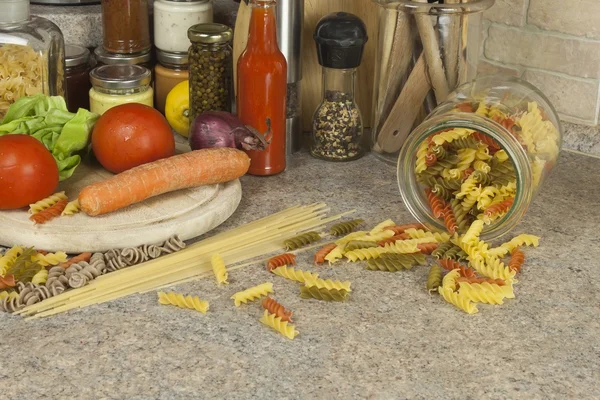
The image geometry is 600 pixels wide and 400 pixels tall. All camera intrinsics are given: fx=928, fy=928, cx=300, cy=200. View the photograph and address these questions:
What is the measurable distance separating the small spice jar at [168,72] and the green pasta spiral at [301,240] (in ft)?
2.00

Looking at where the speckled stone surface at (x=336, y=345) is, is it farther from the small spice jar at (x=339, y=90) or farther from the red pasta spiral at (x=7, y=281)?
the small spice jar at (x=339, y=90)

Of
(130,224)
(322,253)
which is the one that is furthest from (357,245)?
(130,224)

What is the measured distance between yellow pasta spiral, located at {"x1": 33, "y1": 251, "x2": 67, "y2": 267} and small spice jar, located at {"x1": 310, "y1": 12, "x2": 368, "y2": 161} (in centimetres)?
62

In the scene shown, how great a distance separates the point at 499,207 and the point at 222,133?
519 mm

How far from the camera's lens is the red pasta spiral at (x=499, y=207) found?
1.45m

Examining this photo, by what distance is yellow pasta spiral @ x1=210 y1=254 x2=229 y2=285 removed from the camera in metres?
1.38

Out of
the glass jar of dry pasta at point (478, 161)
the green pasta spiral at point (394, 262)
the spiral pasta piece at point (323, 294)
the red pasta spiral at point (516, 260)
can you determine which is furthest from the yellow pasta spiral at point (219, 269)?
the red pasta spiral at point (516, 260)

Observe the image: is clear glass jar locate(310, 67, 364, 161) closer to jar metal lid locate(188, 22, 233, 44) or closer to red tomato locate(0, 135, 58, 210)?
jar metal lid locate(188, 22, 233, 44)

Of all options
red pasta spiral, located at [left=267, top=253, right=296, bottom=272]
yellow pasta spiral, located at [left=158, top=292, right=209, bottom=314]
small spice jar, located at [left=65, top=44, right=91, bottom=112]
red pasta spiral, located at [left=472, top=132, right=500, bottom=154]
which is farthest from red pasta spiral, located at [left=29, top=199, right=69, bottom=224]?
red pasta spiral, located at [left=472, top=132, right=500, bottom=154]

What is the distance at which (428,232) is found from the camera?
152 centimetres

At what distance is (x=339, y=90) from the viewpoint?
1799mm

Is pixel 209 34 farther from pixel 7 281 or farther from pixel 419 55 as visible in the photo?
pixel 7 281

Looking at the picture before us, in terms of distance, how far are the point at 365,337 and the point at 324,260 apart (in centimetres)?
23

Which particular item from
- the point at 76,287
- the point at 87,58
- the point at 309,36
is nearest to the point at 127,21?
the point at 87,58
